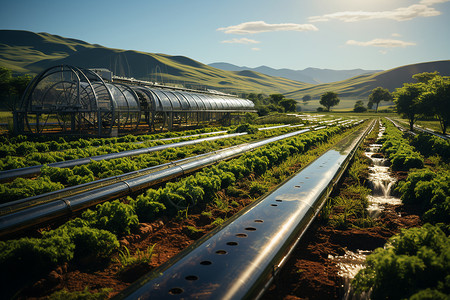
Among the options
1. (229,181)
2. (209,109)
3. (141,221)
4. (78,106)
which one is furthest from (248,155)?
(209,109)

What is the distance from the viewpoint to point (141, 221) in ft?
18.7

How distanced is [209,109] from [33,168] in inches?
929

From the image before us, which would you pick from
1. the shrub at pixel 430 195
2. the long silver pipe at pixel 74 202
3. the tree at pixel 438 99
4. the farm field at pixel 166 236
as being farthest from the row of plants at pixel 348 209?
the tree at pixel 438 99

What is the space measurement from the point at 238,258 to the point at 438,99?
73.4ft

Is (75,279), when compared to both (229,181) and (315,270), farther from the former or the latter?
(229,181)

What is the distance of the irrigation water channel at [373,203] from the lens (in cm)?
379

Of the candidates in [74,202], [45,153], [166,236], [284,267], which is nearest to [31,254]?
[74,202]

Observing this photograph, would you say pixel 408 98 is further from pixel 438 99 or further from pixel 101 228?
pixel 101 228

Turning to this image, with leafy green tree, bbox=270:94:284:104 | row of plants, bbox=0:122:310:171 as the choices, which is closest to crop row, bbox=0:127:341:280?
row of plants, bbox=0:122:310:171

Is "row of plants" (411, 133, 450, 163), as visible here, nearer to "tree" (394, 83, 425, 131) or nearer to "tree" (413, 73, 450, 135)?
"tree" (413, 73, 450, 135)

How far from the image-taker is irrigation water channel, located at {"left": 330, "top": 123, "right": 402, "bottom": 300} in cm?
379

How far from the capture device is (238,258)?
311cm

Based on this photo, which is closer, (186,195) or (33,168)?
(186,195)

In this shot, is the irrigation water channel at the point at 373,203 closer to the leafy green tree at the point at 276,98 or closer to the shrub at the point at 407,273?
the shrub at the point at 407,273
